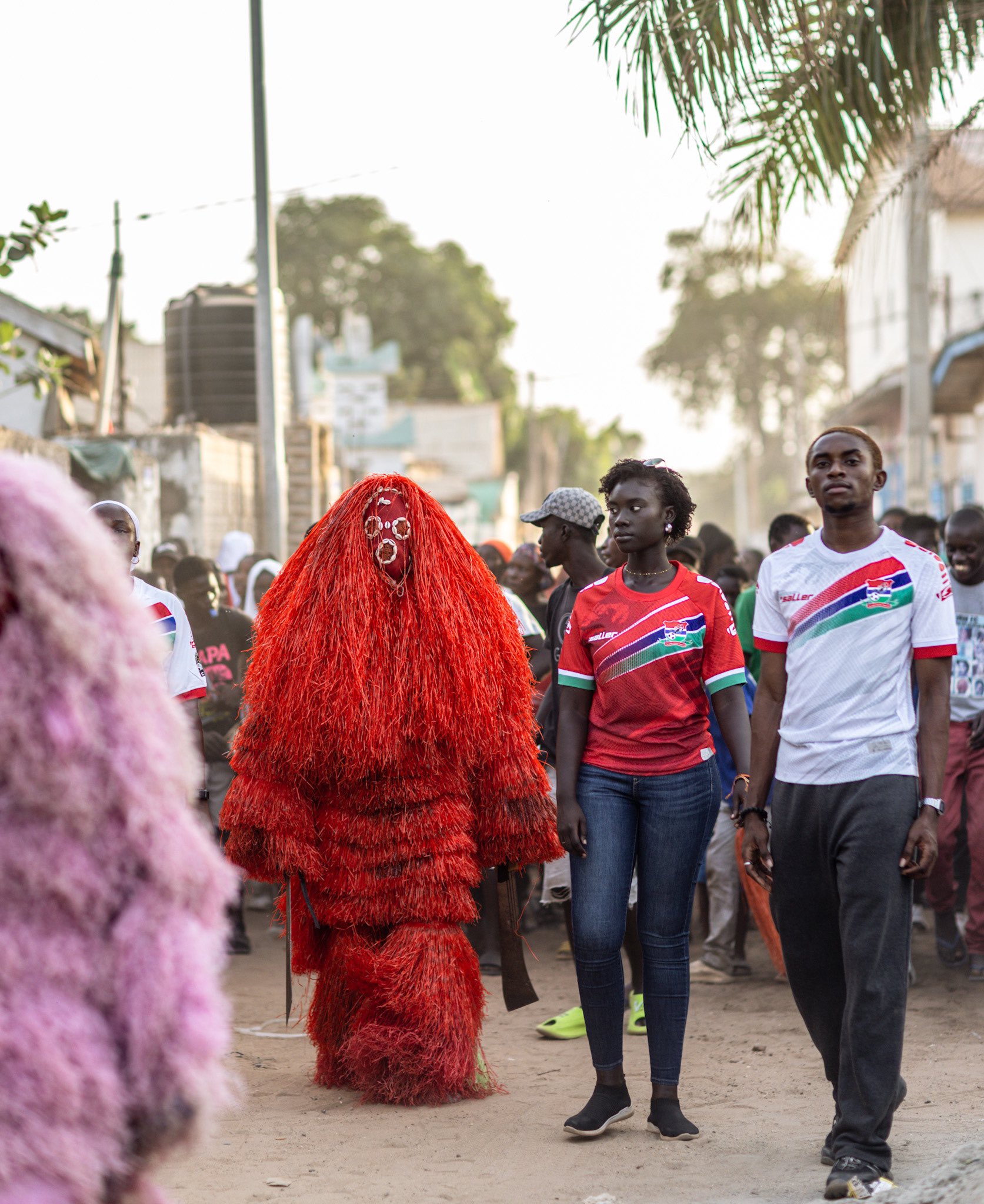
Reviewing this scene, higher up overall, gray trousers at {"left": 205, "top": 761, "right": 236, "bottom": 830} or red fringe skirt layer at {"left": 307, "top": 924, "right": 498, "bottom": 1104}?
gray trousers at {"left": 205, "top": 761, "right": 236, "bottom": 830}

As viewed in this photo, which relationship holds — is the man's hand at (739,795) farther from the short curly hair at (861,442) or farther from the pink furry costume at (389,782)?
the short curly hair at (861,442)

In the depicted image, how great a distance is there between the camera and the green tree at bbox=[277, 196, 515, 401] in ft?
182

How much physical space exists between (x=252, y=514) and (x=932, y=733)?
15.7 meters

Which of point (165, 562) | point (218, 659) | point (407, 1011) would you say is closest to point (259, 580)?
point (165, 562)

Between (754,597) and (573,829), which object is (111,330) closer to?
(754,597)

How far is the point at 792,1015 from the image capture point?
6.37 metres

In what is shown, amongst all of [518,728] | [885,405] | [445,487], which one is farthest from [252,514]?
[445,487]

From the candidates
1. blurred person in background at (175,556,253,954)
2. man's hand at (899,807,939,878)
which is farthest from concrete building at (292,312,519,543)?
man's hand at (899,807,939,878)

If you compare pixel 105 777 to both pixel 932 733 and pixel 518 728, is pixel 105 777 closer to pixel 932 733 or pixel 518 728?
pixel 932 733

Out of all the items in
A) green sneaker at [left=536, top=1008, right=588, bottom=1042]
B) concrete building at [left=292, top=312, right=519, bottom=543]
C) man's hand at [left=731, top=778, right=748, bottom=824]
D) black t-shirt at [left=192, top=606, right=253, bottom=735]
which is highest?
concrete building at [left=292, top=312, right=519, bottom=543]

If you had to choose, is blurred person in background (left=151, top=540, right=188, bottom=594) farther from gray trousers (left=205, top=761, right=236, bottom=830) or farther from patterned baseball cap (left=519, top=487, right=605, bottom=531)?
patterned baseball cap (left=519, top=487, right=605, bottom=531)

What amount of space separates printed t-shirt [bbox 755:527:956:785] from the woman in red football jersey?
0.45 meters

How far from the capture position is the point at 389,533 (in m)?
5.07

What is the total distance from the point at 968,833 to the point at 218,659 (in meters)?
3.90
